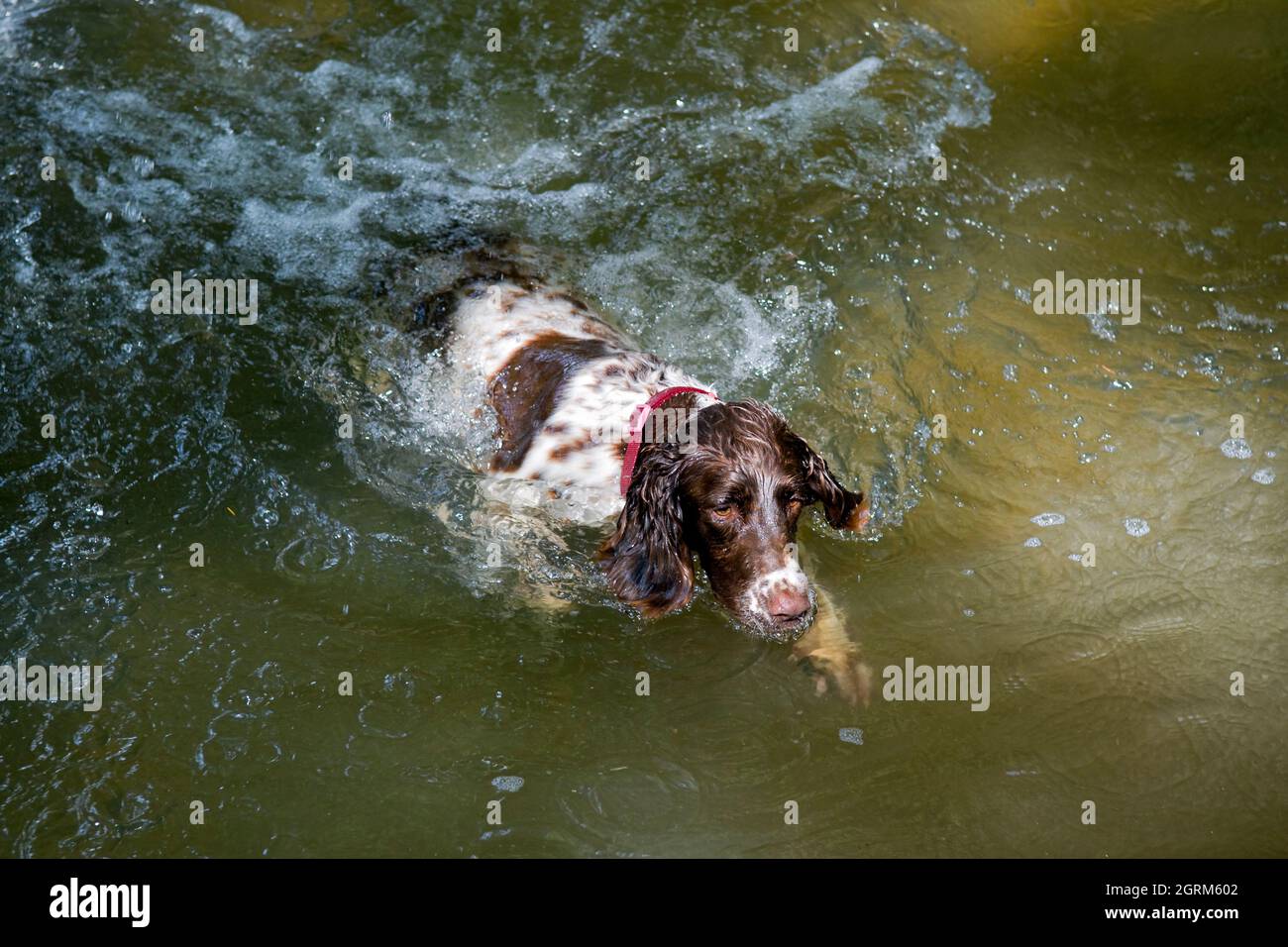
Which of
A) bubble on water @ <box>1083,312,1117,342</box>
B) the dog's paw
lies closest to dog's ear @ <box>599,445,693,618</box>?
the dog's paw

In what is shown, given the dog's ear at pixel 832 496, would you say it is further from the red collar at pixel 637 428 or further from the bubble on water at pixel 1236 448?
the bubble on water at pixel 1236 448

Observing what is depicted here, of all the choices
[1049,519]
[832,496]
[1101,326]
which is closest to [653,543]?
[832,496]

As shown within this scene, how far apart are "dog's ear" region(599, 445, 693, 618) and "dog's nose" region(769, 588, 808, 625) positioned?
38cm

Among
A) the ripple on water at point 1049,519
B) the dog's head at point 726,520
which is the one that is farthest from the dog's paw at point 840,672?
the ripple on water at point 1049,519

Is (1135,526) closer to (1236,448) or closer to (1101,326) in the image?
(1236,448)

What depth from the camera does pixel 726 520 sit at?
→ 3949 millimetres

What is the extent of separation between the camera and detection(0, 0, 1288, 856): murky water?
3773mm

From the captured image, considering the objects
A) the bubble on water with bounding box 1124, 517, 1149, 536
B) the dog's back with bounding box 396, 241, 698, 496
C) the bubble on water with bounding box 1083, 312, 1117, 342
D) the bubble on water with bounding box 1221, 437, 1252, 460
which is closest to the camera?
the dog's back with bounding box 396, 241, 698, 496

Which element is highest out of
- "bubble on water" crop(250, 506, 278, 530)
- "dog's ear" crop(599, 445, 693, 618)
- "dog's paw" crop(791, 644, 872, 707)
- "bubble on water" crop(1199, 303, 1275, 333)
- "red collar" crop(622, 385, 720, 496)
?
"bubble on water" crop(1199, 303, 1275, 333)

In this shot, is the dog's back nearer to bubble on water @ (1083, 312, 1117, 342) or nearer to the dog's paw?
the dog's paw

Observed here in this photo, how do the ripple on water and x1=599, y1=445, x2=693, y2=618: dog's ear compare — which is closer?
x1=599, y1=445, x2=693, y2=618: dog's ear

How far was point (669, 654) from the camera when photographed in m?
4.23

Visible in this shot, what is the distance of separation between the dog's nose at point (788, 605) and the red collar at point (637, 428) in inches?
27.5

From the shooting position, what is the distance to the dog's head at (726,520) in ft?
12.8
